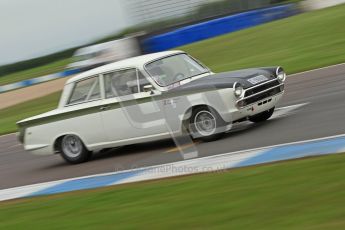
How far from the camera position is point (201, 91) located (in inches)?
369

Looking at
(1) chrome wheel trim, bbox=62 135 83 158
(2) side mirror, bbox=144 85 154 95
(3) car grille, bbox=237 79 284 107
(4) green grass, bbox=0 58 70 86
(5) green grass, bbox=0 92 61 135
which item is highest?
(2) side mirror, bbox=144 85 154 95

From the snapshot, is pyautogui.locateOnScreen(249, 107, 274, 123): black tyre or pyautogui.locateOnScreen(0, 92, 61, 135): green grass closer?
pyautogui.locateOnScreen(249, 107, 274, 123): black tyre

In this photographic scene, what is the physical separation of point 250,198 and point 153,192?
61.9 inches

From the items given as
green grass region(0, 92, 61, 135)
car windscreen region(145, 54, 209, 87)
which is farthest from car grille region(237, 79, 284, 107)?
green grass region(0, 92, 61, 135)

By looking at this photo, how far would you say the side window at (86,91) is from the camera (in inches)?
415

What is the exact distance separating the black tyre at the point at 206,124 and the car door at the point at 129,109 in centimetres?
50

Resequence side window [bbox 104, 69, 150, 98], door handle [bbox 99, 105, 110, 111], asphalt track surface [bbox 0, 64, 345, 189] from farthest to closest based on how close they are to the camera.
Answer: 1. door handle [bbox 99, 105, 110, 111]
2. side window [bbox 104, 69, 150, 98]
3. asphalt track surface [bbox 0, 64, 345, 189]

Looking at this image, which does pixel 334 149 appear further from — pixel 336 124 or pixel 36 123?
pixel 36 123

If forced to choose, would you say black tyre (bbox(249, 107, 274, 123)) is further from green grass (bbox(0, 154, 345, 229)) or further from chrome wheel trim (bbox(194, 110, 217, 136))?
green grass (bbox(0, 154, 345, 229))

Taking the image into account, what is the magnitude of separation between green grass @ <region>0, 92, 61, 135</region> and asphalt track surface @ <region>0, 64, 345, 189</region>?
12.1 m

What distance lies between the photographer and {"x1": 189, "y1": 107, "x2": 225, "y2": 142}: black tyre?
9.45 meters

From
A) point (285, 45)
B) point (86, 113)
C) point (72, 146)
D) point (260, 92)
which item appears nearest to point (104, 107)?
point (86, 113)

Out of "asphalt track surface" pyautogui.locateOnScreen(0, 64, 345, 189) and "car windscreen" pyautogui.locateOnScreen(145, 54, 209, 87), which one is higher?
"car windscreen" pyautogui.locateOnScreen(145, 54, 209, 87)

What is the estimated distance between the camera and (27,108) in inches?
1129
